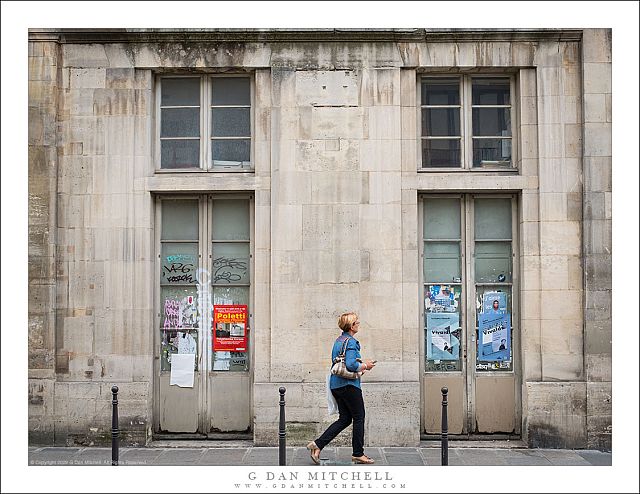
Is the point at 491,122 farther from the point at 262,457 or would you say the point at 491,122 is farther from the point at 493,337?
the point at 262,457

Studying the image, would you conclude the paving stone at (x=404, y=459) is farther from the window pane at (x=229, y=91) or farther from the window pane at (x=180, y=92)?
the window pane at (x=180, y=92)

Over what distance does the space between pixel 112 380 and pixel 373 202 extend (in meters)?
4.56

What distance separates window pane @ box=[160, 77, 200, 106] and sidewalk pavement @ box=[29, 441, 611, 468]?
5041 mm

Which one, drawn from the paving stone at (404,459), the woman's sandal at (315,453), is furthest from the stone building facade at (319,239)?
the woman's sandal at (315,453)

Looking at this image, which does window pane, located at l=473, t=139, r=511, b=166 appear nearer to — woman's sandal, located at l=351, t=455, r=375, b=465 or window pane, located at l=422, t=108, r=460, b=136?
window pane, located at l=422, t=108, r=460, b=136

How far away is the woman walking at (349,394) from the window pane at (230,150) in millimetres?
3322

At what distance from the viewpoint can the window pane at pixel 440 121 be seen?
12312 millimetres

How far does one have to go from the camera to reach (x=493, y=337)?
12.1m

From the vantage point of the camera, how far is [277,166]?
11898 millimetres

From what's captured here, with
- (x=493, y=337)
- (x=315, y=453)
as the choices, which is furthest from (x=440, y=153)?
(x=315, y=453)

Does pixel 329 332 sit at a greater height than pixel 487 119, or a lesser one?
lesser

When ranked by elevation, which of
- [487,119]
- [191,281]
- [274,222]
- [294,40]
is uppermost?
[294,40]

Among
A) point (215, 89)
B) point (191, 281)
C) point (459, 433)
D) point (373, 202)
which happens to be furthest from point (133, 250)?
point (459, 433)

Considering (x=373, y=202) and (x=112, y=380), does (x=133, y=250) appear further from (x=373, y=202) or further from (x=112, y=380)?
(x=373, y=202)
